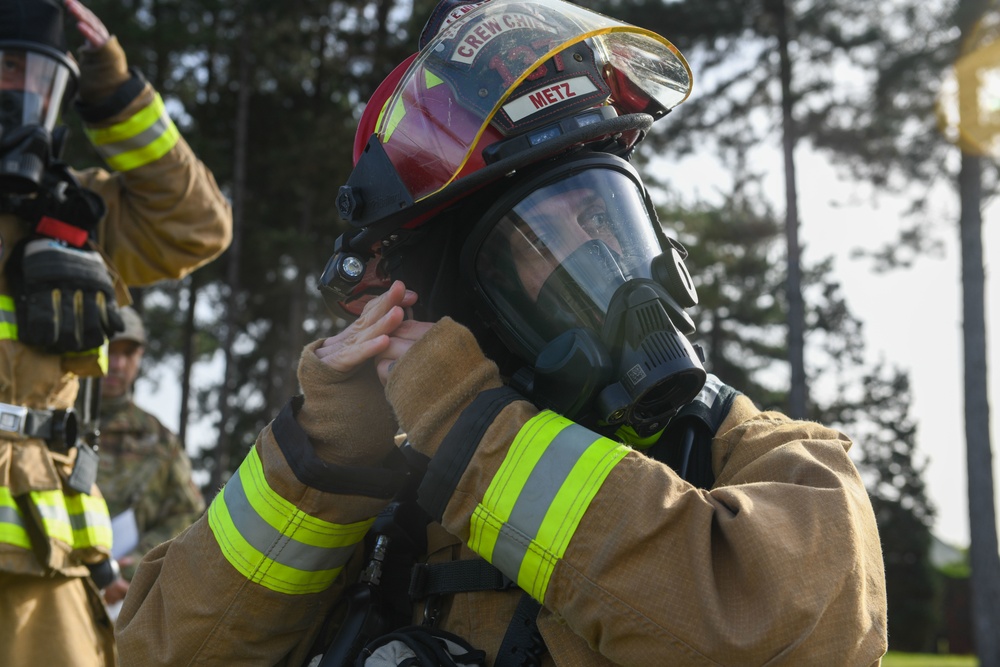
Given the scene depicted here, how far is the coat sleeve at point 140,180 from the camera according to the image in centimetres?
376

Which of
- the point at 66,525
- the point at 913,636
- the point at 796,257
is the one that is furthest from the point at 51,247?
the point at 913,636

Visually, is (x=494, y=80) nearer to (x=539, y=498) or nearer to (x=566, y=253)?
(x=566, y=253)

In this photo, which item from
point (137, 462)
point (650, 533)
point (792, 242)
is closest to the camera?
point (650, 533)

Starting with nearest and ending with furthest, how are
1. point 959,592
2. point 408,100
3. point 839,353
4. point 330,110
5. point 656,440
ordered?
point 656,440, point 408,100, point 330,110, point 839,353, point 959,592

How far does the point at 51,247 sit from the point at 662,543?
266cm

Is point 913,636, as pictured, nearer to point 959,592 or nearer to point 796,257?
point 959,592

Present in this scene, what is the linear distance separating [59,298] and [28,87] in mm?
856

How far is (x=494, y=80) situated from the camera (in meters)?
1.77

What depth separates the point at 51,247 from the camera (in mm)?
3227

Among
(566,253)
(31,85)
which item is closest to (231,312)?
(31,85)

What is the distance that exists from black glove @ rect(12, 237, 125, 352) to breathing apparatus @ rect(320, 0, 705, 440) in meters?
1.60

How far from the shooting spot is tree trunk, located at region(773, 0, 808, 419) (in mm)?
14164

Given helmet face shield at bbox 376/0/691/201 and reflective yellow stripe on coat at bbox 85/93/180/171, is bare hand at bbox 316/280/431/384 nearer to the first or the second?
helmet face shield at bbox 376/0/691/201

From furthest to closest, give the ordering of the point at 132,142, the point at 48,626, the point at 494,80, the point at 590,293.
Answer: the point at 132,142 < the point at 48,626 < the point at 494,80 < the point at 590,293
